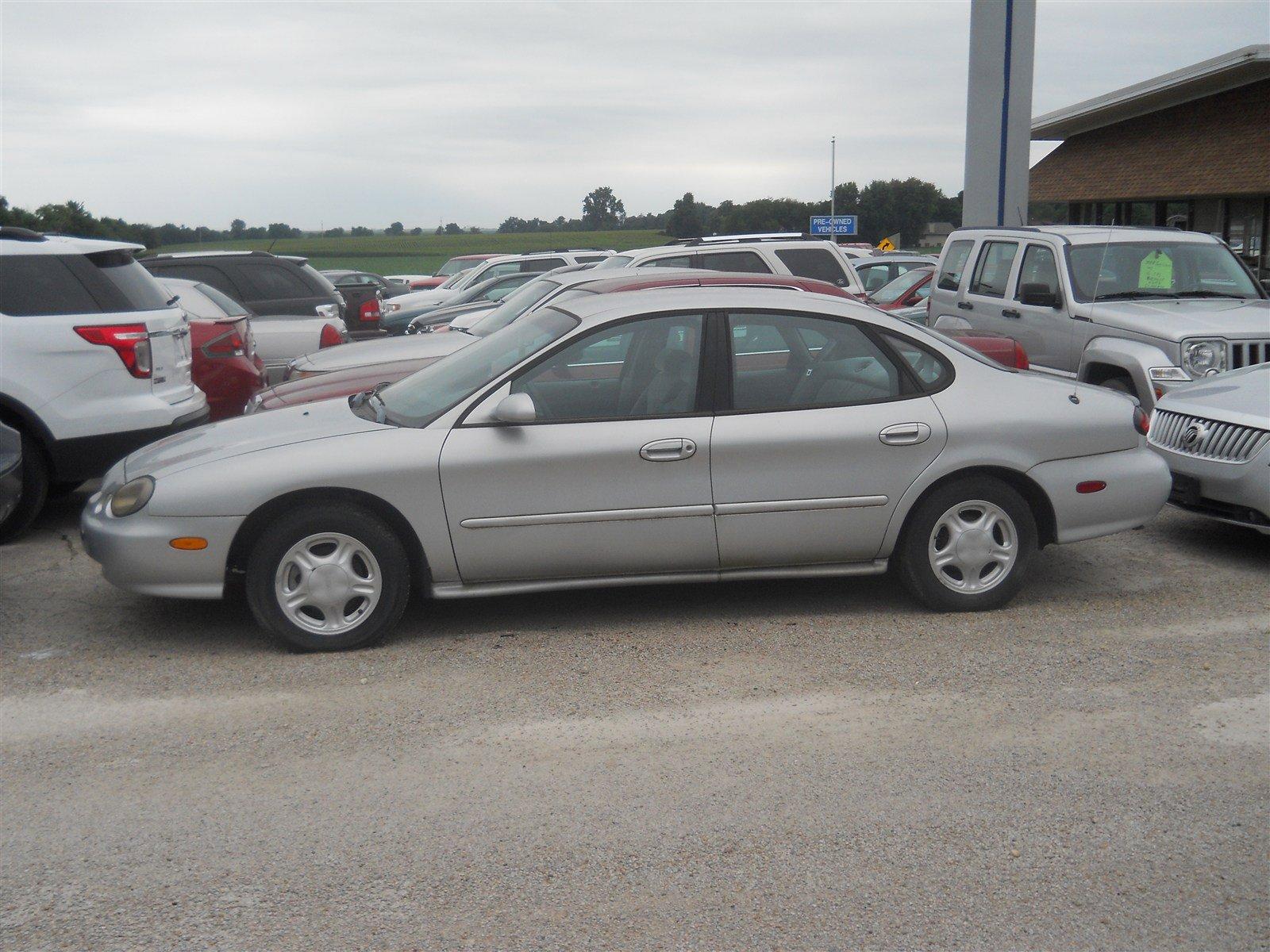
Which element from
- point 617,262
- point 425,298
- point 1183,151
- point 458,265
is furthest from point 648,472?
point 458,265

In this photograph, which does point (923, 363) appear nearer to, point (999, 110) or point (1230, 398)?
point (1230, 398)

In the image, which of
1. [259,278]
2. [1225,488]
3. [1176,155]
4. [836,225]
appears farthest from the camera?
[836,225]

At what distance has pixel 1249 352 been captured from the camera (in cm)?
902

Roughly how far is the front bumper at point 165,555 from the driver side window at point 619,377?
1471mm

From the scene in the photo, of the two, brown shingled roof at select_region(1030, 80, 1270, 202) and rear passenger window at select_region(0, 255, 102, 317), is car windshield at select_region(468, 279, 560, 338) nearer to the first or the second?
rear passenger window at select_region(0, 255, 102, 317)

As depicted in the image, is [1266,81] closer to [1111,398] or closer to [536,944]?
[1111,398]

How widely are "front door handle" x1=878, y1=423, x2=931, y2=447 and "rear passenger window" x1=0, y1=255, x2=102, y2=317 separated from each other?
4.98 metres

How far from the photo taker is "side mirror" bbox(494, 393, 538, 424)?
213 inches

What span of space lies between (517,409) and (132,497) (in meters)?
1.76

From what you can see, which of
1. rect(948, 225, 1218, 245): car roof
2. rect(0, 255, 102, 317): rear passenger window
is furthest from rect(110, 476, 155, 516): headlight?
rect(948, 225, 1218, 245): car roof

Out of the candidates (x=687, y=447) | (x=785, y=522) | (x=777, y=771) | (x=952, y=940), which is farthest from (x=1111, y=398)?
(x=952, y=940)

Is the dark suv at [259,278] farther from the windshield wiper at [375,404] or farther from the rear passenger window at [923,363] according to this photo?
the rear passenger window at [923,363]

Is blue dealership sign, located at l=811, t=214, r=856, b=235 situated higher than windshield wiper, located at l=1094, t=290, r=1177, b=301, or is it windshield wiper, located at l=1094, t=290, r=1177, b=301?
blue dealership sign, located at l=811, t=214, r=856, b=235

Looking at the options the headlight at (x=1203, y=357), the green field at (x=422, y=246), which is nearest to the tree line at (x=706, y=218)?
the green field at (x=422, y=246)
